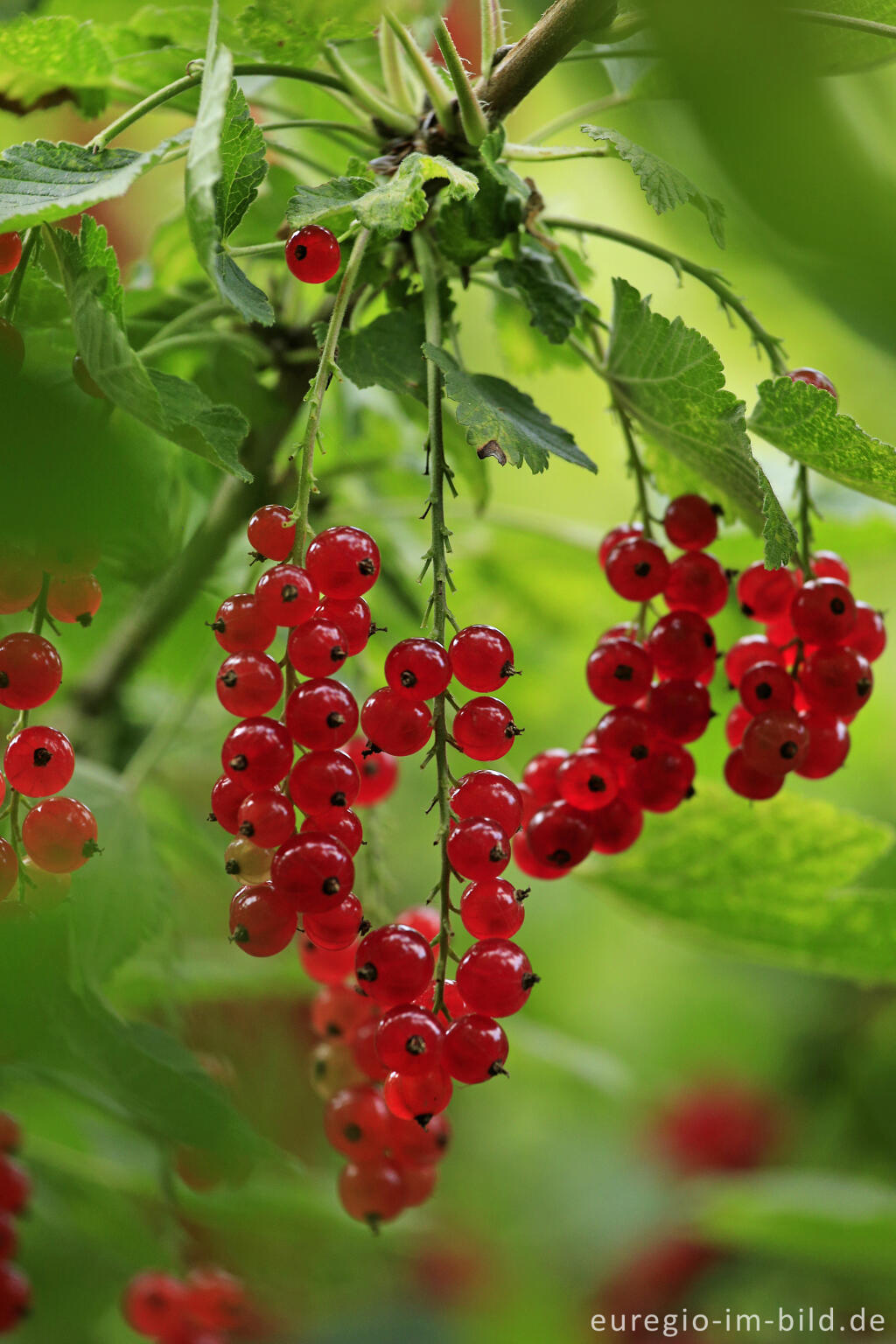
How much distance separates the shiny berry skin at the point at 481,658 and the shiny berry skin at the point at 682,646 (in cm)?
15

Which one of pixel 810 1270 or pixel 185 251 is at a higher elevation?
pixel 185 251

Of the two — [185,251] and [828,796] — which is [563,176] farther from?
[185,251]

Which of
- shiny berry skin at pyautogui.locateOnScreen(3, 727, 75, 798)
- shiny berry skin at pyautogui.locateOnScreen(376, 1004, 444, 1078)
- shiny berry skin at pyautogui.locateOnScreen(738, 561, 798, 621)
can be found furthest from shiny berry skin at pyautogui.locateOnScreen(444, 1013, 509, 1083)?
shiny berry skin at pyautogui.locateOnScreen(738, 561, 798, 621)

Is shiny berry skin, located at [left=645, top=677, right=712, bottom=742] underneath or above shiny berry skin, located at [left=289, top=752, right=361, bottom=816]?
above

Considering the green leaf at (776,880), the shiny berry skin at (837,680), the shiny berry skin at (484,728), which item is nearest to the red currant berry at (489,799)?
the shiny berry skin at (484,728)

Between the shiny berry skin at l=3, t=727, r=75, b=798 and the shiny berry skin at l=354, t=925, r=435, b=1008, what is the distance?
0.16 metres

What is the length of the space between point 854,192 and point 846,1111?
64.8 inches

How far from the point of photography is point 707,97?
5.4 inches

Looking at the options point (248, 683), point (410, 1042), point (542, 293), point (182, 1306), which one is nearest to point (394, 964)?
point (410, 1042)

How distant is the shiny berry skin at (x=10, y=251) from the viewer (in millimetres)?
517

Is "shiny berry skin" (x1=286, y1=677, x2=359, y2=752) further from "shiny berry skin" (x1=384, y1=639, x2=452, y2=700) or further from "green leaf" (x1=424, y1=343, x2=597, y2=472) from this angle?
"green leaf" (x1=424, y1=343, x2=597, y2=472)

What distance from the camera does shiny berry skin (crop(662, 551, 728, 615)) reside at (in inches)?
26.5

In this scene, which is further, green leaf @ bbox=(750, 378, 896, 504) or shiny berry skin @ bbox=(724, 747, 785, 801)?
shiny berry skin @ bbox=(724, 747, 785, 801)

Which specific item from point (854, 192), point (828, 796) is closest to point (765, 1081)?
point (828, 796)
